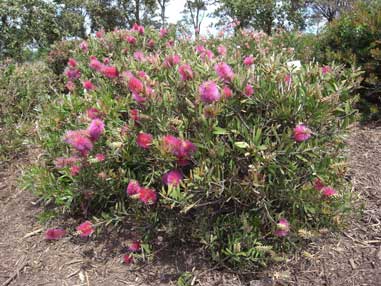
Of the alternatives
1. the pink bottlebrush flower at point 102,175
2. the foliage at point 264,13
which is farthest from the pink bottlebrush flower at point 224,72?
the foliage at point 264,13

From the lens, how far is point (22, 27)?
18234mm

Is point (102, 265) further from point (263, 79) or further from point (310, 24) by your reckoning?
point (310, 24)

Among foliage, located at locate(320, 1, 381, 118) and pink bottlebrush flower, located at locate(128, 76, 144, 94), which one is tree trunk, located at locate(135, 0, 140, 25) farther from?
pink bottlebrush flower, located at locate(128, 76, 144, 94)

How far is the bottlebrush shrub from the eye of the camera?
6.43 feet

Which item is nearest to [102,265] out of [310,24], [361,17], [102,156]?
[102,156]

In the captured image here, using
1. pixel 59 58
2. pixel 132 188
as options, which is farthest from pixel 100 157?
pixel 59 58

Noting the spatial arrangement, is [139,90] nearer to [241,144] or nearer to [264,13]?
[241,144]

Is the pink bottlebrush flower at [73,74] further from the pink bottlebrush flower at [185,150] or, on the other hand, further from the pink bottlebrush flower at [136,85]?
the pink bottlebrush flower at [185,150]

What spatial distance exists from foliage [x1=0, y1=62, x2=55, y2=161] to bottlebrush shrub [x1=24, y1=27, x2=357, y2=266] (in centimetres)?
181

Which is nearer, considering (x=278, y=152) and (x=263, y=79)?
(x=278, y=152)

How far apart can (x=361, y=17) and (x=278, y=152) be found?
2.98 metres

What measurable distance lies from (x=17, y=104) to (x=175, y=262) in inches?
131

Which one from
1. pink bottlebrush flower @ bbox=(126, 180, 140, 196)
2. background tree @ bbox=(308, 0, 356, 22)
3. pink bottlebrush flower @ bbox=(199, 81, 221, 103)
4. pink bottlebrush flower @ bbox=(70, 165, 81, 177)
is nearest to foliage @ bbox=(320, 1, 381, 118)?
pink bottlebrush flower @ bbox=(199, 81, 221, 103)

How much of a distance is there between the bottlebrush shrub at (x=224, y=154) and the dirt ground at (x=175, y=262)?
0.14m
